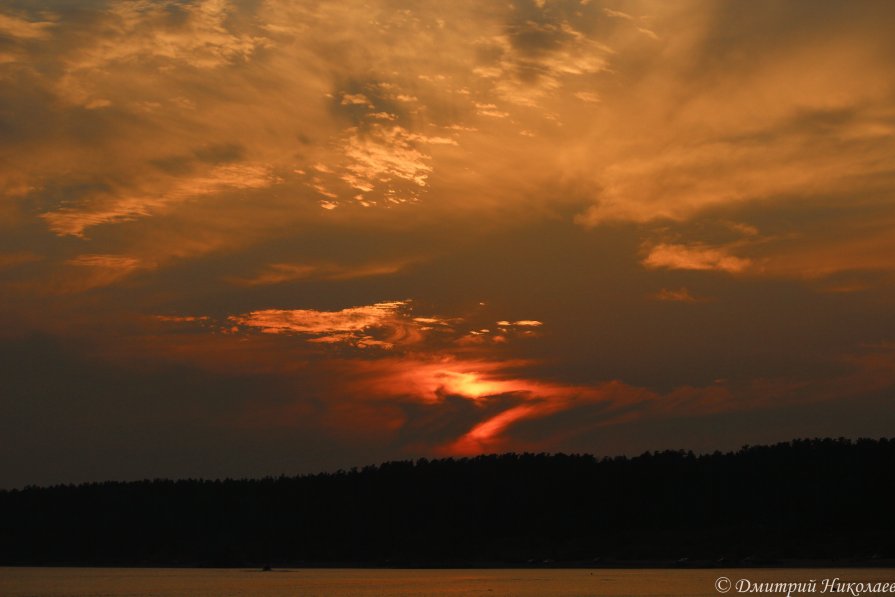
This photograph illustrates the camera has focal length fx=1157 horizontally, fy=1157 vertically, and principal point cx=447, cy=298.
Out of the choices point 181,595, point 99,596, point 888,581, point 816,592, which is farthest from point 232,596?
point 888,581

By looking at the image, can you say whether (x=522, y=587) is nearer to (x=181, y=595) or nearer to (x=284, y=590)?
(x=284, y=590)

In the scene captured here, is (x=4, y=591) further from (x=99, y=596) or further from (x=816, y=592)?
(x=816, y=592)

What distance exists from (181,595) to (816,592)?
9019cm

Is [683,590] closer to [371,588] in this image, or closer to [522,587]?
[522,587]

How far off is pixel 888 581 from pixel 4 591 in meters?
136

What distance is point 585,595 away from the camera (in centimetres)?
16162

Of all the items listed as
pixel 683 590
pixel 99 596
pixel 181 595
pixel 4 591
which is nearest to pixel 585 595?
pixel 683 590

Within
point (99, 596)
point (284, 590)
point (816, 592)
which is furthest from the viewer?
point (284, 590)

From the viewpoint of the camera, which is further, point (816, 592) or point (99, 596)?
point (99, 596)

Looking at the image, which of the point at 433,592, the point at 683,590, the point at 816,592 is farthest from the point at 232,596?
the point at 816,592

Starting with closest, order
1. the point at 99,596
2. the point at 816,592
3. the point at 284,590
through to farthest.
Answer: the point at 816,592 → the point at 99,596 → the point at 284,590

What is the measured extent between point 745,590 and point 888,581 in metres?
20.4

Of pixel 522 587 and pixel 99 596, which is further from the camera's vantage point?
pixel 522 587

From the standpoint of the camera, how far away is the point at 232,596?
169 meters
